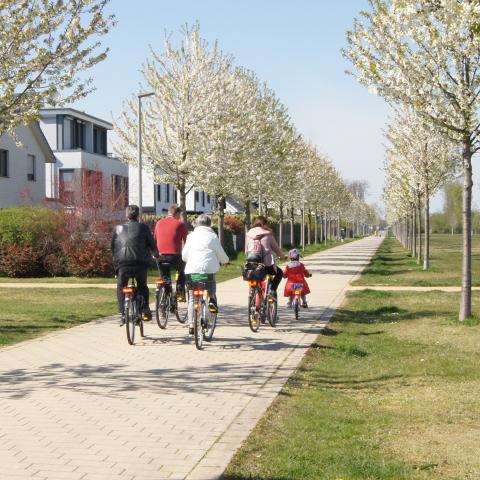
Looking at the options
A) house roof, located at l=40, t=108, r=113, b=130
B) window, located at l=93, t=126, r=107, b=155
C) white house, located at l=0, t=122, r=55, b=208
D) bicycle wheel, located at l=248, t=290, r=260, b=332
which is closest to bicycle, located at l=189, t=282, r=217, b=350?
bicycle wheel, located at l=248, t=290, r=260, b=332

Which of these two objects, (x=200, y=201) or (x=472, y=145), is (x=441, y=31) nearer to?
Result: (x=472, y=145)

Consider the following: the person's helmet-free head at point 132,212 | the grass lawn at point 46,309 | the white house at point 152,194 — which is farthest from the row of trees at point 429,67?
the white house at point 152,194

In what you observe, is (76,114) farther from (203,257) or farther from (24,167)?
(203,257)

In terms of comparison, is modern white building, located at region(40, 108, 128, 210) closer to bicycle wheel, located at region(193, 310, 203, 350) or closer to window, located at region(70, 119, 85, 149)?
window, located at region(70, 119, 85, 149)

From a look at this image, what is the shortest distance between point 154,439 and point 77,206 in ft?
70.5

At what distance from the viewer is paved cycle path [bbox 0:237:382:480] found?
17.5ft

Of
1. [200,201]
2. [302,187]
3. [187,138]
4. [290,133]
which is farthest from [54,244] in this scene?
[200,201]

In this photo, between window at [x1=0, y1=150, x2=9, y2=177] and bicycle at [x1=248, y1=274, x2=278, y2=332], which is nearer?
bicycle at [x1=248, y1=274, x2=278, y2=332]

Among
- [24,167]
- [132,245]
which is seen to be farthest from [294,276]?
[24,167]

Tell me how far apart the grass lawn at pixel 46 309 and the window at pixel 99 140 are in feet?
124

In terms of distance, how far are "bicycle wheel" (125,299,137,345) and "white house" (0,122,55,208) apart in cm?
2649

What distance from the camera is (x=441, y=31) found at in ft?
40.0

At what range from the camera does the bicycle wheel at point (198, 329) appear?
33.6 ft

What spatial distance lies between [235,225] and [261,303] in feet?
105
